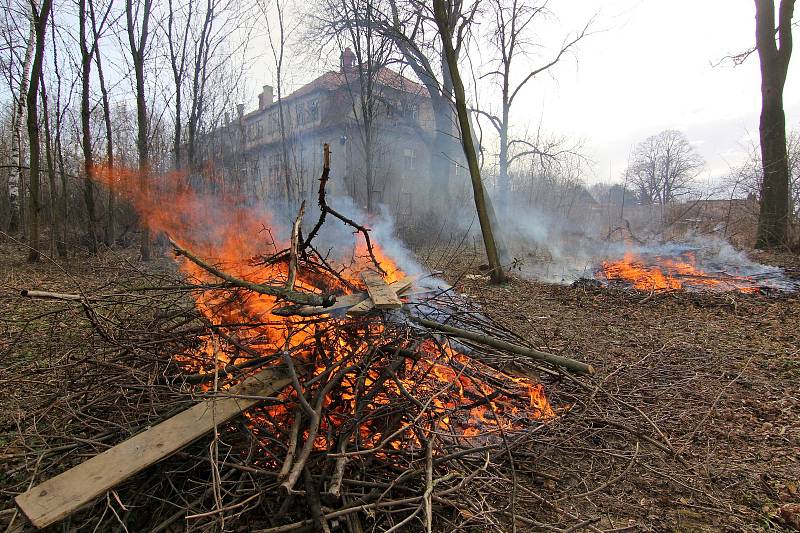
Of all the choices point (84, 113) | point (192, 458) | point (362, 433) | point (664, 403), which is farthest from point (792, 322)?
point (84, 113)

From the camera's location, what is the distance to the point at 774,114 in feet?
36.7

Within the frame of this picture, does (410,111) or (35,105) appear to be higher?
(410,111)

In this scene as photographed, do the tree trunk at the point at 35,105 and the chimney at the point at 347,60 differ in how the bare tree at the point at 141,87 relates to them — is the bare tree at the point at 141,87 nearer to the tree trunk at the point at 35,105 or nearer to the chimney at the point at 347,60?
the tree trunk at the point at 35,105

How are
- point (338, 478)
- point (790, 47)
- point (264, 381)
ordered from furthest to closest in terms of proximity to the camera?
1. point (790, 47)
2. point (264, 381)
3. point (338, 478)

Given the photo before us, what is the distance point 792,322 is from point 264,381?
7.23 m

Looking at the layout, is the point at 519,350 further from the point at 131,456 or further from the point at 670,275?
the point at 670,275

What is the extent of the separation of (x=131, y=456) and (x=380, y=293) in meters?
1.81

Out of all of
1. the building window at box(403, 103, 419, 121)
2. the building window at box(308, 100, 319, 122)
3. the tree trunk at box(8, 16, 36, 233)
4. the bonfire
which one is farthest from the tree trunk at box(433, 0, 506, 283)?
the building window at box(308, 100, 319, 122)

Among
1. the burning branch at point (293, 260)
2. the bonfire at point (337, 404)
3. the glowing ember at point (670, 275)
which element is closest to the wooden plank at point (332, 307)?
the bonfire at point (337, 404)

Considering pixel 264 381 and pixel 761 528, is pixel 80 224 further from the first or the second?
pixel 761 528

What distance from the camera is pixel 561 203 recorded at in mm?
22031

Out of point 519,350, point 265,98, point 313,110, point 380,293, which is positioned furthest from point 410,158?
point 519,350

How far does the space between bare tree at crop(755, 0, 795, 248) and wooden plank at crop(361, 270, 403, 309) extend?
12842mm

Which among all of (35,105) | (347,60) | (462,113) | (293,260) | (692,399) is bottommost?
(692,399)
